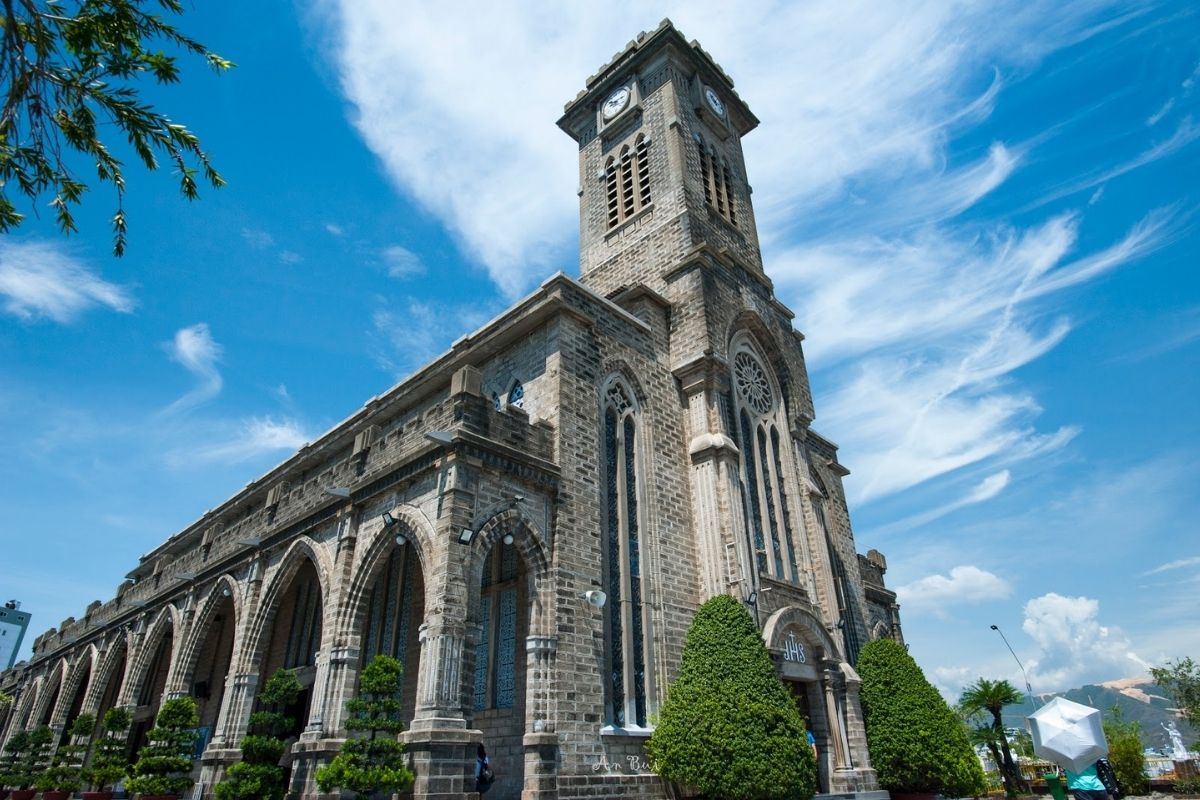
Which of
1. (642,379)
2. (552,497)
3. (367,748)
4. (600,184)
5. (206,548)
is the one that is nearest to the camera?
(367,748)

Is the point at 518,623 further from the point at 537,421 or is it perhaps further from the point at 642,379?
the point at 642,379

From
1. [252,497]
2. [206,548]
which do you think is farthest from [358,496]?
[252,497]

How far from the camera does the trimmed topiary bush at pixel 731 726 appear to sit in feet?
44.9

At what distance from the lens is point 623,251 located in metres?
25.8

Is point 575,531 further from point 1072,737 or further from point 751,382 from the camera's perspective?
point 1072,737

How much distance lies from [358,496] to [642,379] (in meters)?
7.92

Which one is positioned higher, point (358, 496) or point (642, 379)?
point (642, 379)

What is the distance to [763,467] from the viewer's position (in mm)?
22062

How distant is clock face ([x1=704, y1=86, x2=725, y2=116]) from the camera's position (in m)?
28.8

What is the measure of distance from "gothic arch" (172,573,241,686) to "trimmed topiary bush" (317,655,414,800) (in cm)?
1029

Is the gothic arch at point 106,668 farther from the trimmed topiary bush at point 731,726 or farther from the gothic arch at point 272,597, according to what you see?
the trimmed topiary bush at point 731,726

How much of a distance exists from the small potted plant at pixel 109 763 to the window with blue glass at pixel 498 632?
36.3ft

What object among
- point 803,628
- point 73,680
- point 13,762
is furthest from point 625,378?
point 73,680

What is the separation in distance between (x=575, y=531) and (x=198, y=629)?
44.3ft
